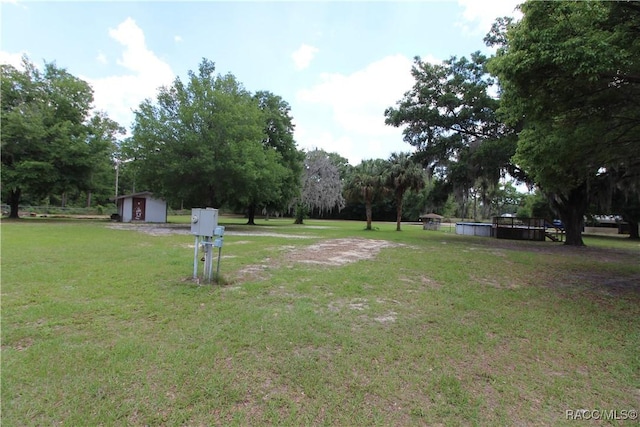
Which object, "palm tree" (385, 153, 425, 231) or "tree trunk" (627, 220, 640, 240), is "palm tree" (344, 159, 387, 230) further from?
"tree trunk" (627, 220, 640, 240)

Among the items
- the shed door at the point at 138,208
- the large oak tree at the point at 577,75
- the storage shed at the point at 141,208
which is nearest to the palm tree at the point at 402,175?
the large oak tree at the point at 577,75

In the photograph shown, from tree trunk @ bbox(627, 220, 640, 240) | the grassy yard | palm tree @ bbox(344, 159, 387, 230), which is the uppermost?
palm tree @ bbox(344, 159, 387, 230)

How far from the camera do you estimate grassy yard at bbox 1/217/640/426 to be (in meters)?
2.43

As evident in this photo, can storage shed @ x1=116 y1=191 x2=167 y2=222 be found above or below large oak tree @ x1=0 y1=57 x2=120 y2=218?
below

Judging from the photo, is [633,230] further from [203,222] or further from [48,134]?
[48,134]

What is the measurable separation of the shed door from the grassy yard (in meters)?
24.0

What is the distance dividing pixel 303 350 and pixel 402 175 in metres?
20.7

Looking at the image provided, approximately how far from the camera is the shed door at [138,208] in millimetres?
28031

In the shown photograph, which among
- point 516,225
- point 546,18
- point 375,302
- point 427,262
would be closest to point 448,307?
point 375,302

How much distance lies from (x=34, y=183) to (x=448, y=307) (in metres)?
27.4

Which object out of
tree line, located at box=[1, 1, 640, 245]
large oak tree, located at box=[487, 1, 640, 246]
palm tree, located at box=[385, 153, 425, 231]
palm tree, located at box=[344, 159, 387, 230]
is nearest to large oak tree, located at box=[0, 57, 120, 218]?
tree line, located at box=[1, 1, 640, 245]

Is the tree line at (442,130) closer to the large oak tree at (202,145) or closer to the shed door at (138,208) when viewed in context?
the large oak tree at (202,145)

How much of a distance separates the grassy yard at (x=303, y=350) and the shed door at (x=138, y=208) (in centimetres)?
2402

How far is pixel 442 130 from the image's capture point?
17422 mm
